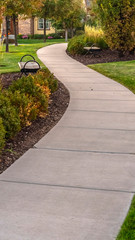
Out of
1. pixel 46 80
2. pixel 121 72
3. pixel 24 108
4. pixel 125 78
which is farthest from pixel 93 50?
pixel 24 108

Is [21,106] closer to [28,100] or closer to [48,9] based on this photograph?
[28,100]

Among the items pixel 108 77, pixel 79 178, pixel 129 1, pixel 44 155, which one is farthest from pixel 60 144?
pixel 129 1

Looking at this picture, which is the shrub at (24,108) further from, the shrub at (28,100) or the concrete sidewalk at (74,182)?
the concrete sidewalk at (74,182)

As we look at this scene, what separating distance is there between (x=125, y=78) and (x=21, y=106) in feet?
21.8

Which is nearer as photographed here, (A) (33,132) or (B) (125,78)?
(A) (33,132)

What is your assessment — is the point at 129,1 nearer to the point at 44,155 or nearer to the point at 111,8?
the point at 111,8

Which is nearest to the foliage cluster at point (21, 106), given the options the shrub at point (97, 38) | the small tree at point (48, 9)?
the shrub at point (97, 38)

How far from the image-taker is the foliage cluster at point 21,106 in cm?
667

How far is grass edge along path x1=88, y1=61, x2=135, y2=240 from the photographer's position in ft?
12.5

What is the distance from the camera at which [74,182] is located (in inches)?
198

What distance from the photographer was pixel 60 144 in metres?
6.59

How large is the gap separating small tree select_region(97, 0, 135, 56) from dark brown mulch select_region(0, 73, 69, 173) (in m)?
9.74

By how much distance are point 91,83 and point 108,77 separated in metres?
1.80

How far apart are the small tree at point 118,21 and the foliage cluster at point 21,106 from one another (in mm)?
10224
